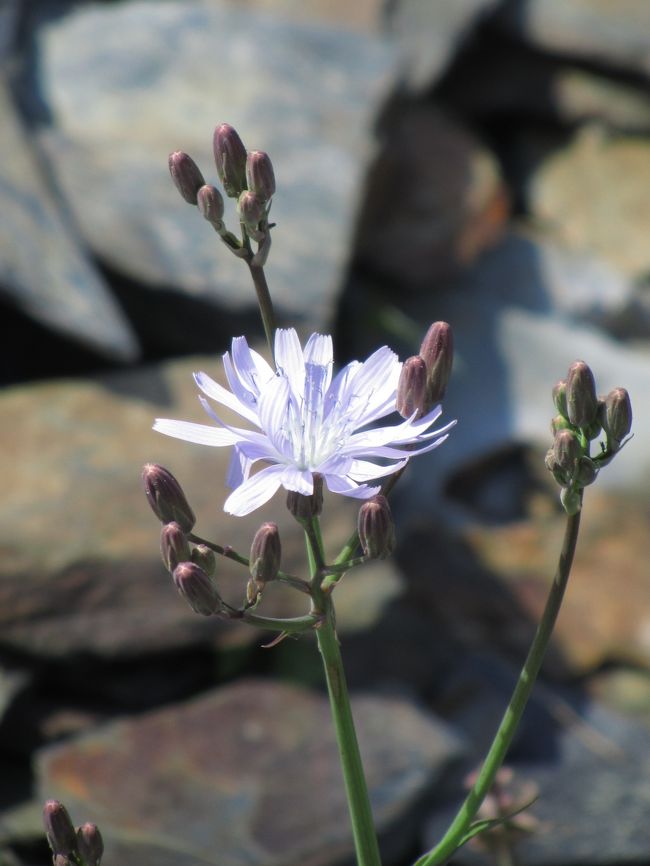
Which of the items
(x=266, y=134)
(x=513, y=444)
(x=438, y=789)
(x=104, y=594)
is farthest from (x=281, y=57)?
(x=438, y=789)

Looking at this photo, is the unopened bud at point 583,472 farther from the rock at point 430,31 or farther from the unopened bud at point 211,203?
the rock at point 430,31

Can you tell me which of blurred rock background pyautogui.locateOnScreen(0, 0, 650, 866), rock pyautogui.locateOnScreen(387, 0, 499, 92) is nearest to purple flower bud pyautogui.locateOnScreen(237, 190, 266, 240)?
blurred rock background pyautogui.locateOnScreen(0, 0, 650, 866)

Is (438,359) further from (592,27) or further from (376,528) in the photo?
(592,27)

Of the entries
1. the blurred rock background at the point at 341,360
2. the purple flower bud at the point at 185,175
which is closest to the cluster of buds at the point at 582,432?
the purple flower bud at the point at 185,175

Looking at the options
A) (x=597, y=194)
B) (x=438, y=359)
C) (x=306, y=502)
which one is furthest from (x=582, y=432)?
(x=597, y=194)

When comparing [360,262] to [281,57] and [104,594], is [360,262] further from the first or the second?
[104,594]

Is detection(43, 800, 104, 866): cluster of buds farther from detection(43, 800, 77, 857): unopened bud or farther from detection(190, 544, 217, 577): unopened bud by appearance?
detection(190, 544, 217, 577): unopened bud
